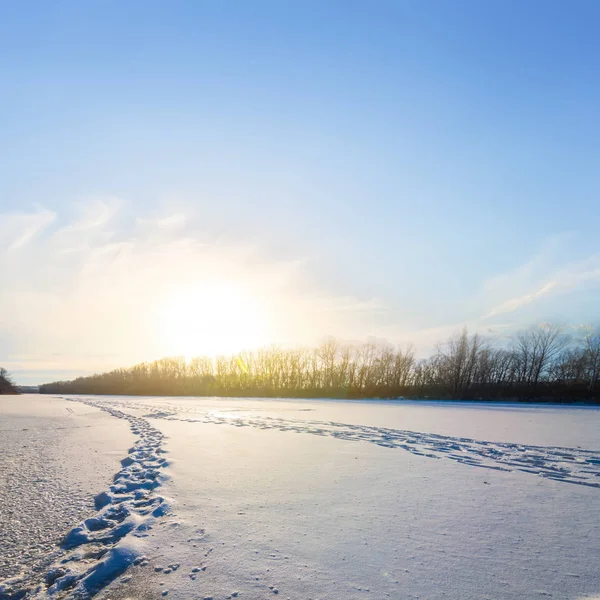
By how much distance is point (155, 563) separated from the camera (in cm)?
226

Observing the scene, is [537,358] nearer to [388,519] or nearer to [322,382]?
[322,382]

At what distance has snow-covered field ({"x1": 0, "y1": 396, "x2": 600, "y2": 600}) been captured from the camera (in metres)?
2.03

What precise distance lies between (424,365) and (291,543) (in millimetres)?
47460

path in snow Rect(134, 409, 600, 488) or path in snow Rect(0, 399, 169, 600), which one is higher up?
path in snow Rect(0, 399, 169, 600)

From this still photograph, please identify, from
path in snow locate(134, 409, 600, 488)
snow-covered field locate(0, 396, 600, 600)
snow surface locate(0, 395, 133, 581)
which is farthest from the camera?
path in snow locate(134, 409, 600, 488)

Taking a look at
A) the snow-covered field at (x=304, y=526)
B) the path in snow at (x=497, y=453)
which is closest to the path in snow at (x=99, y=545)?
the snow-covered field at (x=304, y=526)

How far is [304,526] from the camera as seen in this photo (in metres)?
2.79

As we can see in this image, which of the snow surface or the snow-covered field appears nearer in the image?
the snow-covered field

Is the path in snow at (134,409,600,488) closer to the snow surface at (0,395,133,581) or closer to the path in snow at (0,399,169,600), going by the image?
the path in snow at (0,399,169,600)

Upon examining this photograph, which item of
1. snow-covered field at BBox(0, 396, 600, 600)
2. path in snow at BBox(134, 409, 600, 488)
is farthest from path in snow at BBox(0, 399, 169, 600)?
path in snow at BBox(134, 409, 600, 488)

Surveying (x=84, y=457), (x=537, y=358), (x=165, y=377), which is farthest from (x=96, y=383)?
(x=84, y=457)

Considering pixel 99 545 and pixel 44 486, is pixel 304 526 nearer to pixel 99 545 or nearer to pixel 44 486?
pixel 99 545

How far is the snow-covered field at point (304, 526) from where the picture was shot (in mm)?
2031

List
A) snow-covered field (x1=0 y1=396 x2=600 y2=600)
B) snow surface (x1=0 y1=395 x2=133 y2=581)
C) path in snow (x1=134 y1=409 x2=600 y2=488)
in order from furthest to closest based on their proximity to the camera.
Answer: path in snow (x1=134 y1=409 x2=600 y2=488), snow surface (x1=0 y1=395 x2=133 y2=581), snow-covered field (x1=0 y1=396 x2=600 y2=600)
